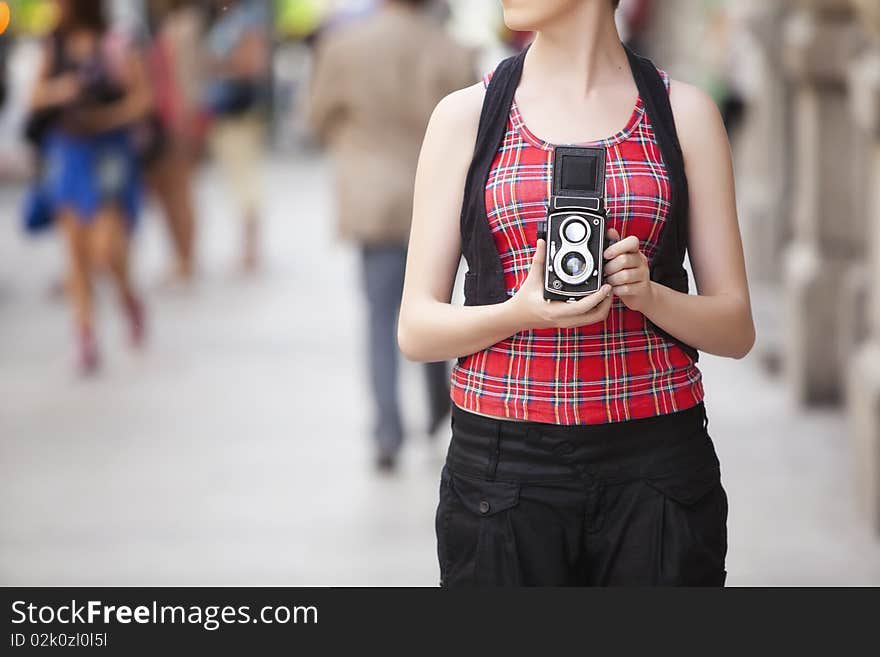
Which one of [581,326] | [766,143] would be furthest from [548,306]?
[766,143]

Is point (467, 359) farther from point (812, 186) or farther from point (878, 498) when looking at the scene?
point (812, 186)

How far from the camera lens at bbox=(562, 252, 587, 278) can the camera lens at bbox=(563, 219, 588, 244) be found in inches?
1.0

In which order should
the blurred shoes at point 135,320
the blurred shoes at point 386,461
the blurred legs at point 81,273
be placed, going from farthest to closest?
1. the blurred shoes at point 135,320
2. the blurred legs at point 81,273
3. the blurred shoes at point 386,461

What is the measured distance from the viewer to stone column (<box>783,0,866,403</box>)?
7891mm

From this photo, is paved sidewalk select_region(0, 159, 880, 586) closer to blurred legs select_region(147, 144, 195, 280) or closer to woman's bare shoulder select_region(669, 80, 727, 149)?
blurred legs select_region(147, 144, 195, 280)

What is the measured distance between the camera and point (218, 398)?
28.6 ft

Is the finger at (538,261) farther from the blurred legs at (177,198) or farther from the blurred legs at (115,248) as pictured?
the blurred legs at (177,198)

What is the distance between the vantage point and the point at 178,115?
1237 centimetres

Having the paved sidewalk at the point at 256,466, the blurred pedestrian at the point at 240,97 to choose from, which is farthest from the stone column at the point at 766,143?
the blurred pedestrian at the point at 240,97

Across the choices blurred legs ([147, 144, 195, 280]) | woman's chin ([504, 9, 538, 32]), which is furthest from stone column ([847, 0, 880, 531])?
blurred legs ([147, 144, 195, 280])

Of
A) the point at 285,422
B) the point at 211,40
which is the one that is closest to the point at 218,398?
the point at 285,422

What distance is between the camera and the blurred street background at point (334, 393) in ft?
19.5

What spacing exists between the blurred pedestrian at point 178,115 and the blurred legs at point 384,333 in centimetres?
560

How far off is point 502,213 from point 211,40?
10.7m
